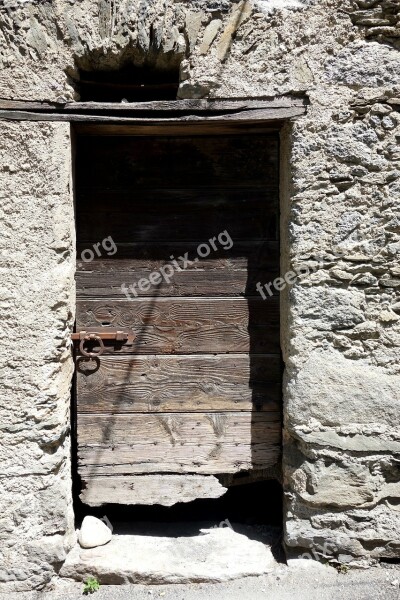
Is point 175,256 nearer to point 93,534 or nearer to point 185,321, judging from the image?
point 185,321

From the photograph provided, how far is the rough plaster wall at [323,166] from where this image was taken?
236 cm

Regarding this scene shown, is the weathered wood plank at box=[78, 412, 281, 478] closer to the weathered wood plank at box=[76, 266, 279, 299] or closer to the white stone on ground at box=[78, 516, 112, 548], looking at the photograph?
the white stone on ground at box=[78, 516, 112, 548]

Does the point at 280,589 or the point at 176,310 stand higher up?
the point at 176,310

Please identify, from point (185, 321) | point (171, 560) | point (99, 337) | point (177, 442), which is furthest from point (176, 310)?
point (171, 560)

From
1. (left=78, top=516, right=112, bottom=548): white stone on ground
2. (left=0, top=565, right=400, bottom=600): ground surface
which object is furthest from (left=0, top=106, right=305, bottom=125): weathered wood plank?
(left=0, top=565, right=400, bottom=600): ground surface

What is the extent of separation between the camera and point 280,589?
2506 millimetres

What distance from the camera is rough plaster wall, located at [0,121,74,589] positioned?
2.41 metres

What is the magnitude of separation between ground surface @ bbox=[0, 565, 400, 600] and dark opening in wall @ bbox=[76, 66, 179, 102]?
2.23m

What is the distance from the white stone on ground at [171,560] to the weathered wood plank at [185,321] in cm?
94

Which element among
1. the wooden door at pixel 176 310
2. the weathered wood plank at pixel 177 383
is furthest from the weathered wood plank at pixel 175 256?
the weathered wood plank at pixel 177 383

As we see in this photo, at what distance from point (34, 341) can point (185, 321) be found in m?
0.70

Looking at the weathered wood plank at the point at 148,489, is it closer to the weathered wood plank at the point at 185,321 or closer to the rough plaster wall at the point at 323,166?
the rough plaster wall at the point at 323,166

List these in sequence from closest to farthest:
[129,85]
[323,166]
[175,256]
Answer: [323,166] → [129,85] → [175,256]

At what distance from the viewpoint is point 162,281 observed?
2.68m
